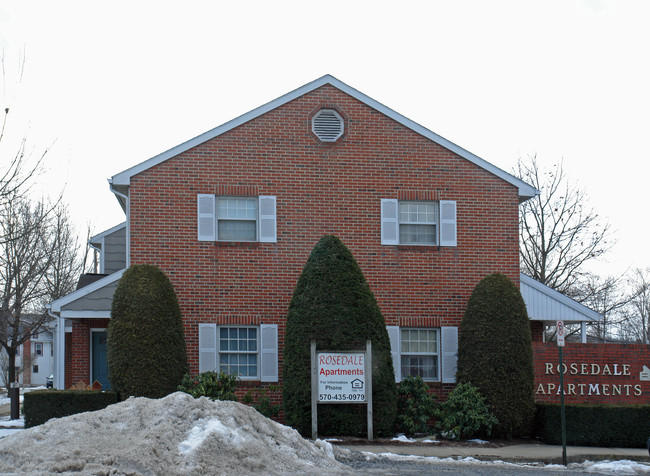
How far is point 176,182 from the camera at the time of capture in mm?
18672

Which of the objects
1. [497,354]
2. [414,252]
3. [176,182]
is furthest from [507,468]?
[176,182]

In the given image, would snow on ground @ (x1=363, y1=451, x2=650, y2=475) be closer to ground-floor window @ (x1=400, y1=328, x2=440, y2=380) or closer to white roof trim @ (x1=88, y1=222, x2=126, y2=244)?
ground-floor window @ (x1=400, y1=328, x2=440, y2=380)

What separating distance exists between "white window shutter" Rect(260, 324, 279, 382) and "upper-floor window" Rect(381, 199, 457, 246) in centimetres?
329

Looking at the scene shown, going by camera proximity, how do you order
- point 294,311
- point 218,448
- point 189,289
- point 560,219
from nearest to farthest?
point 218,448 < point 294,311 < point 189,289 < point 560,219

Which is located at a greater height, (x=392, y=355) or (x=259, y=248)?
(x=259, y=248)

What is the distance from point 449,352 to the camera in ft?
62.5

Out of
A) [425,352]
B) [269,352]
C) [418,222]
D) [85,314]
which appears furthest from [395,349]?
[85,314]

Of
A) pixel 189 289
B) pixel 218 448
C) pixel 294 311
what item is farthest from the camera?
pixel 189 289

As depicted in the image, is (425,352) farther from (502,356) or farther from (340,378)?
(340,378)

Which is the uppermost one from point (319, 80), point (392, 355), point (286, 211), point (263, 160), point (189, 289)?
point (319, 80)

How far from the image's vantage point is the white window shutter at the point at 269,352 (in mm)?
18422

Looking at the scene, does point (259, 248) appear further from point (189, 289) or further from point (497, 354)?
point (497, 354)

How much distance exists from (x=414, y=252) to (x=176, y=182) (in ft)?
18.6

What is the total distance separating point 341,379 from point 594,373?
6300 millimetres
